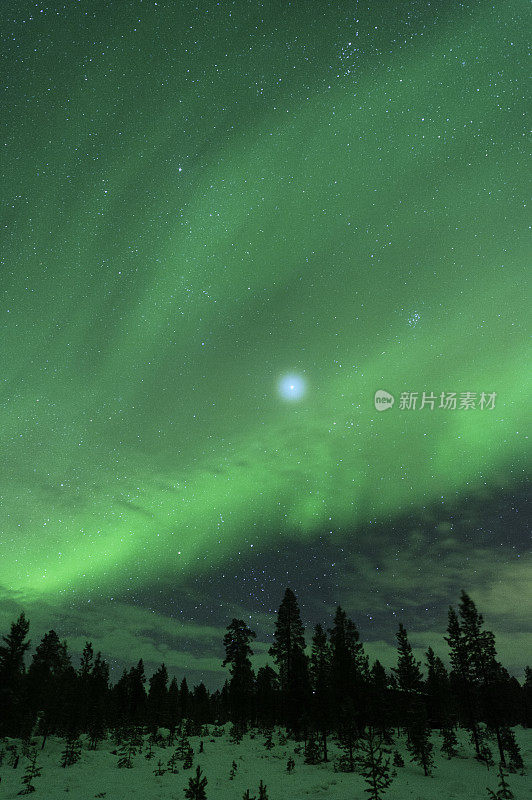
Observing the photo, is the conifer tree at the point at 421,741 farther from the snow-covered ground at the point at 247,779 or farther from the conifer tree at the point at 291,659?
the conifer tree at the point at 291,659

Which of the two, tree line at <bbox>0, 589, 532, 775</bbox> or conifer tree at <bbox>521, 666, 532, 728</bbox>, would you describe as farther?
conifer tree at <bbox>521, 666, 532, 728</bbox>

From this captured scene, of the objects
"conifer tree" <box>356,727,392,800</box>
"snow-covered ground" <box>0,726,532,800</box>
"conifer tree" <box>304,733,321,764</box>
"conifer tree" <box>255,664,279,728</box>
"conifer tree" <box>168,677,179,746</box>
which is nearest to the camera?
"conifer tree" <box>356,727,392,800</box>

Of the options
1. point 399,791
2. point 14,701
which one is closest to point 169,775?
point 399,791

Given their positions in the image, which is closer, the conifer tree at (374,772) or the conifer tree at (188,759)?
the conifer tree at (374,772)

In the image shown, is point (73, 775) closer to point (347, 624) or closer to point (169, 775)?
point (169, 775)

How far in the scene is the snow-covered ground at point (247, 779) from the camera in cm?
2039

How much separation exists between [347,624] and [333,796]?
29476 mm

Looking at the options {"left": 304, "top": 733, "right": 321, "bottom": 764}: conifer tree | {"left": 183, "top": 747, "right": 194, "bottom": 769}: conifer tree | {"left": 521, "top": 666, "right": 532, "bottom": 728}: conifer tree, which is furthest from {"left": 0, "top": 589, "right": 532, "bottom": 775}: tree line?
{"left": 521, "top": 666, "right": 532, "bottom": 728}: conifer tree

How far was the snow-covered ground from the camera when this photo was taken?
20391mm

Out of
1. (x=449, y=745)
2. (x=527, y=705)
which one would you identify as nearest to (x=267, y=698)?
(x=449, y=745)

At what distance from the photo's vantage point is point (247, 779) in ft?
76.6

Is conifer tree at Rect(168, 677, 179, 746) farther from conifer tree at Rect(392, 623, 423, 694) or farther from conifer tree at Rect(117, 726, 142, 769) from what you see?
conifer tree at Rect(392, 623, 423, 694)

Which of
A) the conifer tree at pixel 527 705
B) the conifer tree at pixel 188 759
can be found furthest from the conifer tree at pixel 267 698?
the conifer tree at pixel 527 705

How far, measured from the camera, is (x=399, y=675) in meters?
40.1
